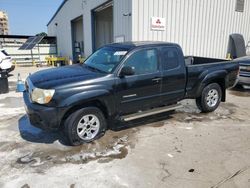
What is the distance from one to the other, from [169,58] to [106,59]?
1383mm

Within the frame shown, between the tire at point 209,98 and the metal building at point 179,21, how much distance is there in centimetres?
430

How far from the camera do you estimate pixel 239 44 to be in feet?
41.3

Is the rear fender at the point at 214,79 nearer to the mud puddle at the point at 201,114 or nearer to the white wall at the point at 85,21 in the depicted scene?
the mud puddle at the point at 201,114

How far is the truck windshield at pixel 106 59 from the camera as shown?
4.47m

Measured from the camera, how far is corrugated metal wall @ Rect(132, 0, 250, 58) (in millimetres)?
Result: 9219

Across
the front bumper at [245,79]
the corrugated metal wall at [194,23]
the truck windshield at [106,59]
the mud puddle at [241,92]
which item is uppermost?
the corrugated metal wall at [194,23]

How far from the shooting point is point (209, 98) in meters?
5.93

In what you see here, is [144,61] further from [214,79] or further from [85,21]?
[85,21]

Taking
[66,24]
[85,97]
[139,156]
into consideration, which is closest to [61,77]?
[85,97]

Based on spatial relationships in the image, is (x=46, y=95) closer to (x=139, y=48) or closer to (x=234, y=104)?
(x=139, y=48)

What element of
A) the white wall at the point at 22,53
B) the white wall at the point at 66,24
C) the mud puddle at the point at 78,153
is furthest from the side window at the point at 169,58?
the white wall at the point at 22,53

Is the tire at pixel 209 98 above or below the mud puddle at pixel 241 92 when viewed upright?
above

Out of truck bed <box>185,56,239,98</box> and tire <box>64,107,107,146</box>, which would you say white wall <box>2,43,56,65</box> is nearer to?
truck bed <box>185,56,239,98</box>

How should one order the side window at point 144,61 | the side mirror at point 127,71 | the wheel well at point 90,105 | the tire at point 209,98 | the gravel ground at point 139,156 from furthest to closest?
the tire at point 209,98 → the side window at point 144,61 → the side mirror at point 127,71 → the wheel well at point 90,105 → the gravel ground at point 139,156
